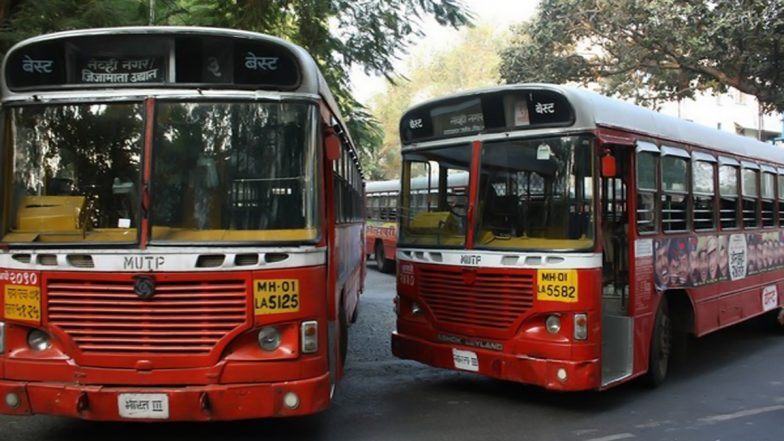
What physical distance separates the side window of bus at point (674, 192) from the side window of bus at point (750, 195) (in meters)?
1.98

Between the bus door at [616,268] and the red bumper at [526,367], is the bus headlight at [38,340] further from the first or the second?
the bus door at [616,268]

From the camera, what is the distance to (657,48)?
19.8 m

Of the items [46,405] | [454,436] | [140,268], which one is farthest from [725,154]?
[46,405]

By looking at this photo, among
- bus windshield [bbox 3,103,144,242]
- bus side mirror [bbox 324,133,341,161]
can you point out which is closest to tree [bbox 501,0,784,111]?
bus side mirror [bbox 324,133,341,161]

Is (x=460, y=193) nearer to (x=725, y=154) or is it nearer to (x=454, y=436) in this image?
(x=454, y=436)

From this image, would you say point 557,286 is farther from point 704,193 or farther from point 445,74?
point 445,74

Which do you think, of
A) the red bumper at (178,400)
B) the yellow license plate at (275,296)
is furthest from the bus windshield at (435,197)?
the red bumper at (178,400)

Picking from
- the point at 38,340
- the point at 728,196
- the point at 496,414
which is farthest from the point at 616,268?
the point at 38,340

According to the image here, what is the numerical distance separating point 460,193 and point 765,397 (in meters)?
3.58

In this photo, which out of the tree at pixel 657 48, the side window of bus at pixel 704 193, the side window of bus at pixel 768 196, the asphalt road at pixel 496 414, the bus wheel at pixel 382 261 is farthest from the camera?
the bus wheel at pixel 382 261

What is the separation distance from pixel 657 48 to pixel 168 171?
1789cm

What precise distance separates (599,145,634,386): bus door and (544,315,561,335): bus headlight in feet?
2.17

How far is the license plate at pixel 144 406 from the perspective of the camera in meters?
4.56

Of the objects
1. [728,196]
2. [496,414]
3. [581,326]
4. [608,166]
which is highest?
[608,166]
